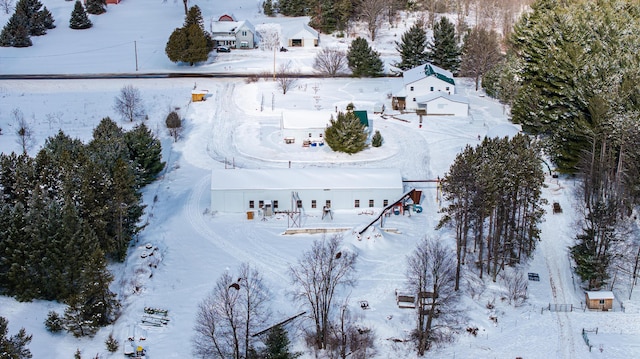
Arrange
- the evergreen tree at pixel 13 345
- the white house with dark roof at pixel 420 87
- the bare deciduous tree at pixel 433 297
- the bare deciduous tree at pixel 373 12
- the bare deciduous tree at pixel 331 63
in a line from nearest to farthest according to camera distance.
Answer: the evergreen tree at pixel 13 345 < the bare deciduous tree at pixel 433 297 < the white house with dark roof at pixel 420 87 < the bare deciduous tree at pixel 331 63 < the bare deciduous tree at pixel 373 12

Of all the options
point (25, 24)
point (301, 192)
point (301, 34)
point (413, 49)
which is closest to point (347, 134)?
point (301, 192)

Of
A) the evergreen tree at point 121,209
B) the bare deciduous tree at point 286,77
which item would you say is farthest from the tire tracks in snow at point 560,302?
the bare deciduous tree at point 286,77

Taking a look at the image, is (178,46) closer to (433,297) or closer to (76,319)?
(76,319)

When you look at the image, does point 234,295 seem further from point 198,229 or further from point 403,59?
point 403,59

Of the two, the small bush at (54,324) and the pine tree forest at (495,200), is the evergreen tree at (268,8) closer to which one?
the pine tree forest at (495,200)

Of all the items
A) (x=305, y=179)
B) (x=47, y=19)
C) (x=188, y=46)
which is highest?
(x=47, y=19)

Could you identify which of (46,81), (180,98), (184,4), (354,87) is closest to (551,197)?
(354,87)
